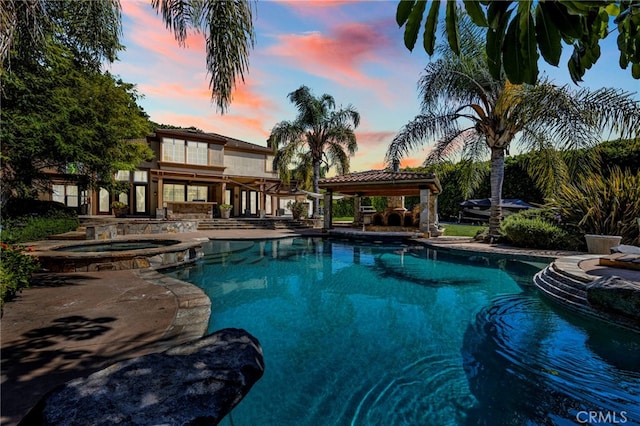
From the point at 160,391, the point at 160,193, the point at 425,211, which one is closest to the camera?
the point at 160,391

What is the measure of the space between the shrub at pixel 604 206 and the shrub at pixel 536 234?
0.79 meters

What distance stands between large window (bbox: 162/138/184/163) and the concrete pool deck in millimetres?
20693

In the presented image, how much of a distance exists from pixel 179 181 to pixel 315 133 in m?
13.1

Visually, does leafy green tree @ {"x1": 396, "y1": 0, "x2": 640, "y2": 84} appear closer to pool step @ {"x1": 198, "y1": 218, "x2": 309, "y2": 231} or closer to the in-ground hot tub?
the in-ground hot tub

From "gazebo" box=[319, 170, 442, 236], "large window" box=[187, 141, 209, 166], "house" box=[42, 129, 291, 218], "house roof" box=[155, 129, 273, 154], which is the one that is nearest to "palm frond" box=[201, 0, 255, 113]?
"gazebo" box=[319, 170, 442, 236]

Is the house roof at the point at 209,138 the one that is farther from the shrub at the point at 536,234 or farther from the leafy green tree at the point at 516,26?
the leafy green tree at the point at 516,26

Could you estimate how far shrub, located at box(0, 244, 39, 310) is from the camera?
4.68 meters

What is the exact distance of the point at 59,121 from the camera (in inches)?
478

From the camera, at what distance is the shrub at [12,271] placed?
4680mm

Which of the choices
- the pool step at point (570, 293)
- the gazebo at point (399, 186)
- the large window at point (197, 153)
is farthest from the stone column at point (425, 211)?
the large window at point (197, 153)

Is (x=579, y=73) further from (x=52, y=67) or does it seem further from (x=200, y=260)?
(x=52, y=67)

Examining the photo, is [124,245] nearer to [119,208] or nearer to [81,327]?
[81,327]

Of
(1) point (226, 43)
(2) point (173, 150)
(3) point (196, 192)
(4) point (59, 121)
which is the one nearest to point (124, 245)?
(4) point (59, 121)

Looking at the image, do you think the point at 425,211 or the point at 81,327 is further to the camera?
the point at 425,211
